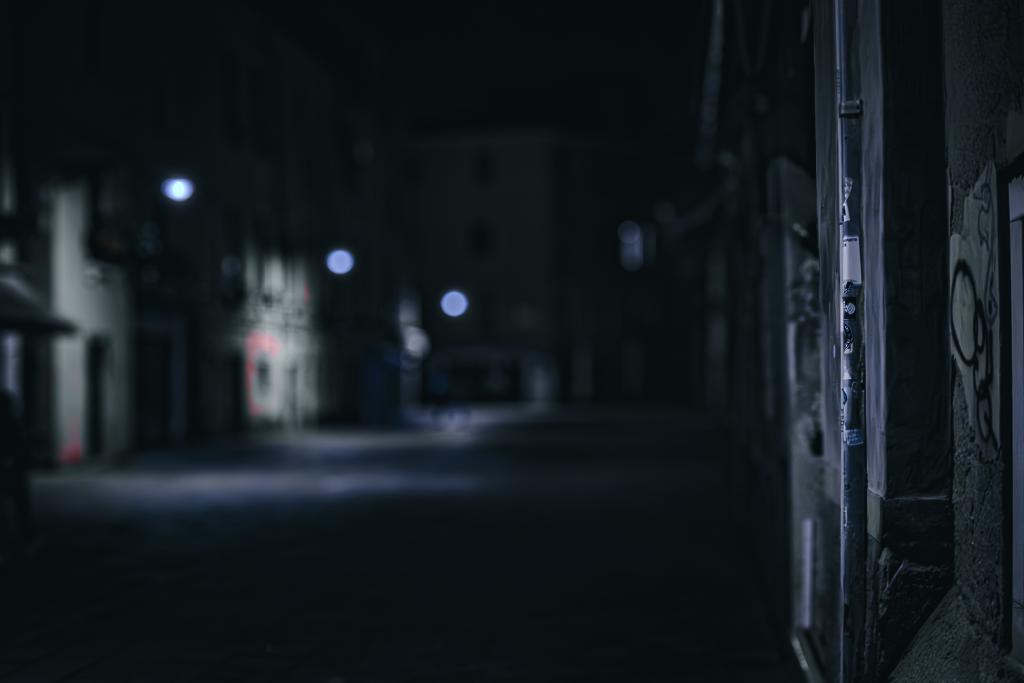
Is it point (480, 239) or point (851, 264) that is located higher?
point (480, 239)

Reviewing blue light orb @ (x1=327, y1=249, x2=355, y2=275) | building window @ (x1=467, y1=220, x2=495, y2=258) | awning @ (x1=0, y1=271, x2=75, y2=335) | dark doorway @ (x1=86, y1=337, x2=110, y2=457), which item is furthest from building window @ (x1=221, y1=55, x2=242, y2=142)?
building window @ (x1=467, y1=220, x2=495, y2=258)

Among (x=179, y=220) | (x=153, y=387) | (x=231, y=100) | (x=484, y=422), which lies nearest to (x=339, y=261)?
(x=231, y=100)

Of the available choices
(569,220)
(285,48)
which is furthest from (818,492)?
(569,220)

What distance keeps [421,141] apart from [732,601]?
59.6 m

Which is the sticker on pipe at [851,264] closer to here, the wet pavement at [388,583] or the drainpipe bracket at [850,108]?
the drainpipe bracket at [850,108]

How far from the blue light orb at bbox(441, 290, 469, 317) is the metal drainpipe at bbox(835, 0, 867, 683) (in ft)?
205

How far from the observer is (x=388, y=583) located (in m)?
9.97

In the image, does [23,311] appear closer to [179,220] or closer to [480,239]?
[179,220]

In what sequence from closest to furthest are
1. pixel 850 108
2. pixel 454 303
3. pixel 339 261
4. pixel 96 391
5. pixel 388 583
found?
pixel 850 108 < pixel 388 583 < pixel 96 391 < pixel 339 261 < pixel 454 303

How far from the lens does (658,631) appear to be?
26.6 feet

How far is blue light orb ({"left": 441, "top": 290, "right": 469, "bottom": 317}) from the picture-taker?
222 feet

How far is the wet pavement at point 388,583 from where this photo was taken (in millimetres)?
7273

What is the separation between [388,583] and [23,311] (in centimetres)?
1160

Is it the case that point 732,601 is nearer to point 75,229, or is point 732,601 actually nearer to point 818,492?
point 818,492
